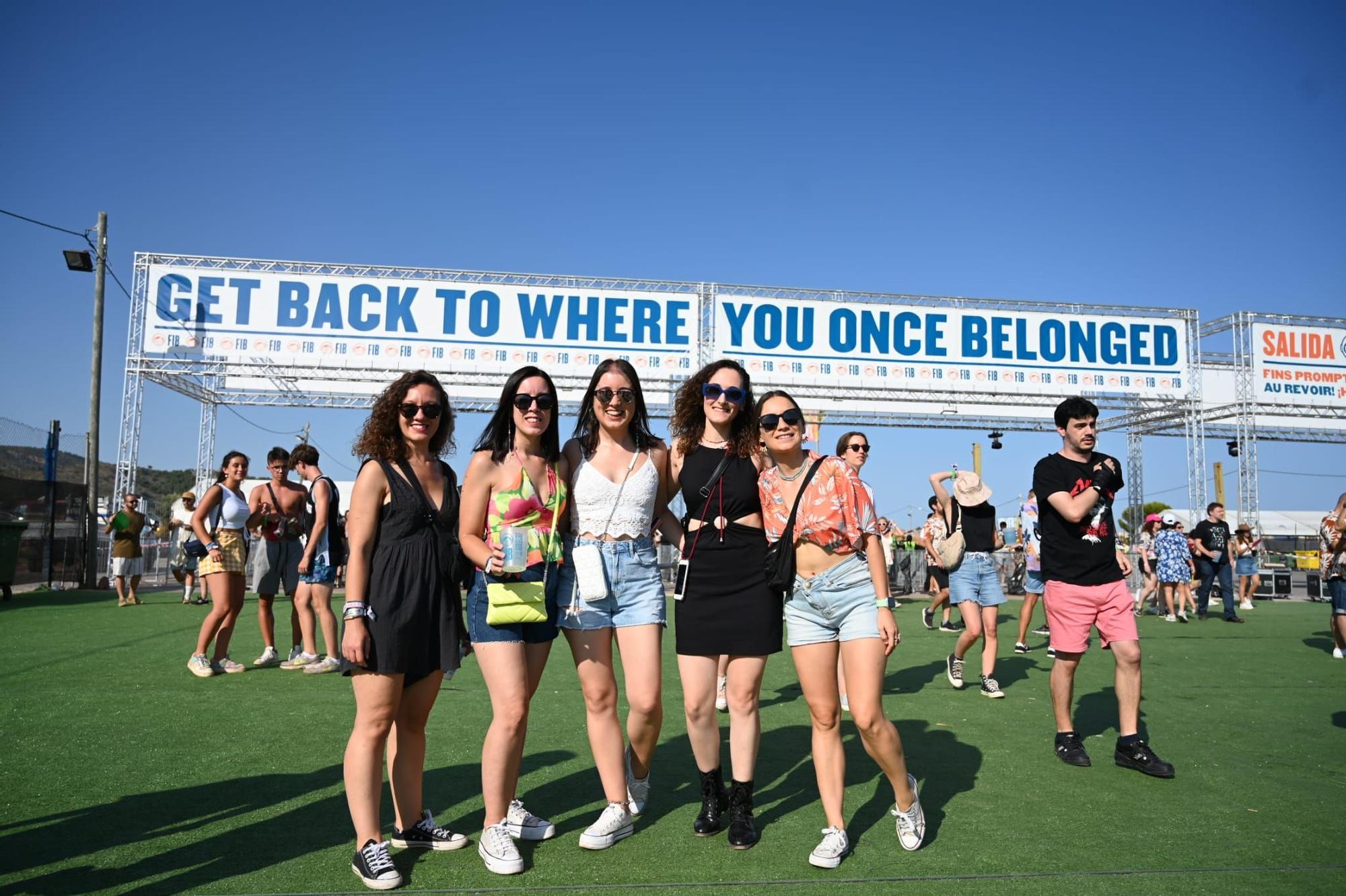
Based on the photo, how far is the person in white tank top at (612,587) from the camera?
11.7 ft

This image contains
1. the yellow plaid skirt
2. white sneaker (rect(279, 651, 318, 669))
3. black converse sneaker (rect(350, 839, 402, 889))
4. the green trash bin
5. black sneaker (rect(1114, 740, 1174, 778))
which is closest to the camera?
black converse sneaker (rect(350, 839, 402, 889))

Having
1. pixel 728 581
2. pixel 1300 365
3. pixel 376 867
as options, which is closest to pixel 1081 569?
pixel 728 581

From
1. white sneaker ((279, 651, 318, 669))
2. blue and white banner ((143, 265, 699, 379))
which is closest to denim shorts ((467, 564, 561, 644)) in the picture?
white sneaker ((279, 651, 318, 669))

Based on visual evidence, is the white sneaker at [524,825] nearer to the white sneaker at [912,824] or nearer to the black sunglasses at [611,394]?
the white sneaker at [912,824]

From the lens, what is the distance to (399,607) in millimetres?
3307

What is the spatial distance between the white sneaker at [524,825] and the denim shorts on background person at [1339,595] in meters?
8.67

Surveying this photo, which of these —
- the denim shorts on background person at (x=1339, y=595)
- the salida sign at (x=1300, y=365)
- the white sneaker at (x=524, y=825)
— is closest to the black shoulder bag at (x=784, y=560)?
the white sneaker at (x=524, y=825)

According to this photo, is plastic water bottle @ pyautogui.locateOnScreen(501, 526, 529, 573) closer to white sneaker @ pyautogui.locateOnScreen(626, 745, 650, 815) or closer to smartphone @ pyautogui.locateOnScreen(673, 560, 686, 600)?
smartphone @ pyautogui.locateOnScreen(673, 560, 686, 600)

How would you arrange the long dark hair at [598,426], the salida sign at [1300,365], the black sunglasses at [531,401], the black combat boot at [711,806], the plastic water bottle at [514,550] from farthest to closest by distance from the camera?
1. the salida sign at [1300,365]
2. the long dark hair at [598,426]
3. the black combat boot at [711,806]
4. the black sunglasses at [531,401]
5. the plastic water bottle at [514,550]

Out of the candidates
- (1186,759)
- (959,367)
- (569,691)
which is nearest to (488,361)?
(959,367)

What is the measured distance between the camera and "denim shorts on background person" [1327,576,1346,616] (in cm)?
886

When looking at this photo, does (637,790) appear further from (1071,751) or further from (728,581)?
(1071,751)

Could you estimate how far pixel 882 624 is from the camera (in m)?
3.49

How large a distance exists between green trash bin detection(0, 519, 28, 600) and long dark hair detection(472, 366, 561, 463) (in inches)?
572
